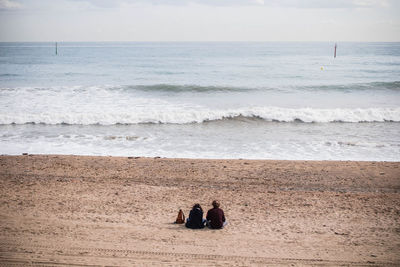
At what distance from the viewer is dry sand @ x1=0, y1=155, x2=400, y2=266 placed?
5.69 meters

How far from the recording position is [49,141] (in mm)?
14312

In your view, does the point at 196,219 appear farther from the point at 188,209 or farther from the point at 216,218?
the point at 188,209

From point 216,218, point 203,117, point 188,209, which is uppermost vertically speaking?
point 216,218

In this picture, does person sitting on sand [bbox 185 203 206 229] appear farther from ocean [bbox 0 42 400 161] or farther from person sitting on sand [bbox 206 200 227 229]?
ocean [bbox 0 42 400 161]

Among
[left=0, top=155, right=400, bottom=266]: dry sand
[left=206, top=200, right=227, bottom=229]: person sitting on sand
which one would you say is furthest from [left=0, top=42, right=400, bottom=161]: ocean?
[left=206, top=200, right=227, bottom=229]: person sitting on sand

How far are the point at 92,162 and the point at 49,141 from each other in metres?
4.15

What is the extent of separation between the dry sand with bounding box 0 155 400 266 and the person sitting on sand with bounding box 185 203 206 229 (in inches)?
5.3

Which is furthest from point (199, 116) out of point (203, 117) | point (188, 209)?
point (188, 209)

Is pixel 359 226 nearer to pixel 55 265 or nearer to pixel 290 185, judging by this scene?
pixel 290 185

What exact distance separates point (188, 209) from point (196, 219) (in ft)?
3.65

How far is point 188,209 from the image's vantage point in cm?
A: 797

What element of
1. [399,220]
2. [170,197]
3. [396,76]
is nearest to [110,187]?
[170,197]

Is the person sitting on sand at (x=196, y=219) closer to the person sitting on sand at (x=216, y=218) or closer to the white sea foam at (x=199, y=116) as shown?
the person sitting on sand at (x=216, y=218)

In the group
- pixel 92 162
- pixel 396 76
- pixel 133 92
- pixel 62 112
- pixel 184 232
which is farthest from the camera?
pixel 396 76
